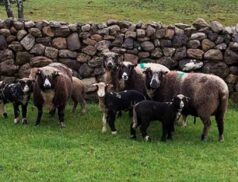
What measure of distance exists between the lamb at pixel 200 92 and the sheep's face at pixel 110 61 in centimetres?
118

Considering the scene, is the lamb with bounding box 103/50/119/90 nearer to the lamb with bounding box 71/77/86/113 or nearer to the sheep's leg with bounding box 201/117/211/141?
the lamb with bounding box 71/77/86/113

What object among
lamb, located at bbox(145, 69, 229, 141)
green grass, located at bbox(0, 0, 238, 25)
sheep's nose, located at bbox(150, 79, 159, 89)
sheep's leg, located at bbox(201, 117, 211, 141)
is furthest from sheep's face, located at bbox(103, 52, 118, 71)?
green grass, located at bbox(0, 0, 238, 25)

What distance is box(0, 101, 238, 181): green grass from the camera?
9.85 m

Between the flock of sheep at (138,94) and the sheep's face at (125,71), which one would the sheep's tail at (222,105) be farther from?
the sheep's face at (125,71)

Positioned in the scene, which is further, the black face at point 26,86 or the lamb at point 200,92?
the black face at point 26,86

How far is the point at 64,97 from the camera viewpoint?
43.8ft

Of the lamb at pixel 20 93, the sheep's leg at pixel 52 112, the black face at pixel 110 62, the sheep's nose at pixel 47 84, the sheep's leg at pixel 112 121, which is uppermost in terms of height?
the black face at pixel 110 62

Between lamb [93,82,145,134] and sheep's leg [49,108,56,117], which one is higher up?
lamb [93,82,145,134]

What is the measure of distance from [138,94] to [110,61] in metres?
1.66

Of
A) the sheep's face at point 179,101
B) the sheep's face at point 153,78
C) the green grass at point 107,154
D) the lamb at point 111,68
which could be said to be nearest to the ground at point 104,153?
the green grass at point 107,154

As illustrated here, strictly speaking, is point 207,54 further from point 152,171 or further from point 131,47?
point 152,171

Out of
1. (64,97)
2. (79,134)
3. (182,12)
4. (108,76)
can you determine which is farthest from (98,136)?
(182,12)

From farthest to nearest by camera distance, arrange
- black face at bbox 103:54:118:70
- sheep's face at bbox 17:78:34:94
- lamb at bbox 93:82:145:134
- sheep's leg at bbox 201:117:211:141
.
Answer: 1. black face at bbox 103:54:118:70
2. sheep's face at bbox 17:78:34:94
3. lamb at bbox 93:82:145:134
4. sheep's leg at bbox 201:117:211:141

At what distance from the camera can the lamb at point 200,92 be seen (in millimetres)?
12281
